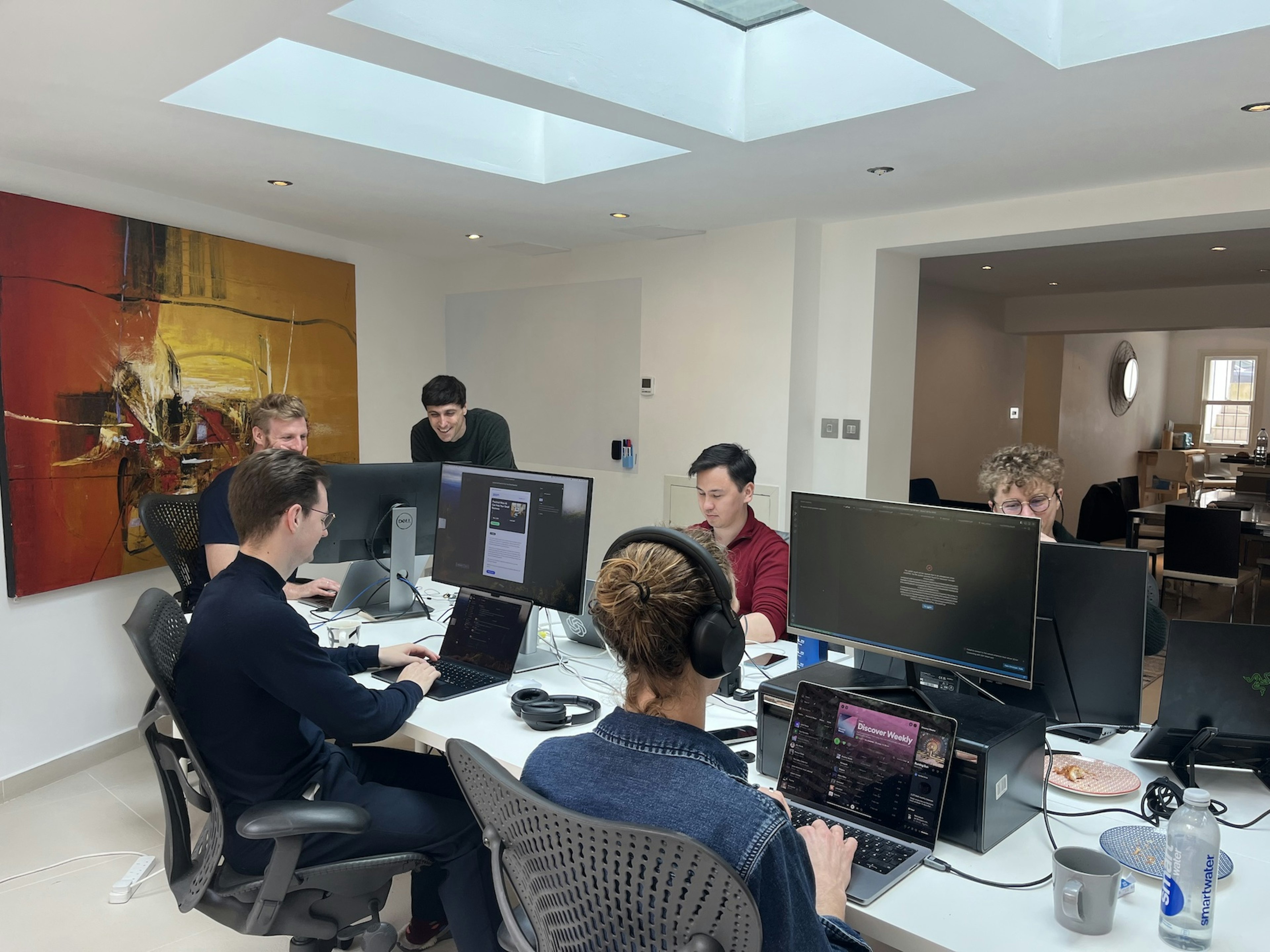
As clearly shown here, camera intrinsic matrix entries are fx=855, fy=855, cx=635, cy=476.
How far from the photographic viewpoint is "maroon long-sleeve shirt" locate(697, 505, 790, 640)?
274 centimetres

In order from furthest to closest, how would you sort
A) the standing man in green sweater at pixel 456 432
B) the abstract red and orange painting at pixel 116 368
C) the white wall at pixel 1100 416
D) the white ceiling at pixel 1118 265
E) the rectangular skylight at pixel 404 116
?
the white wall at pixel 1100 416 < the white ceiling at pixel 1118 265 < the standing man in green sweater at pixel 456 432 < the abstract red and orange painting at pixel 116 368 < the rectangular skylight at pixel 404 116

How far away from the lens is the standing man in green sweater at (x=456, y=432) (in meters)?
4.32

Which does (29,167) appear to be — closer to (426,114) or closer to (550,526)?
(426,114)

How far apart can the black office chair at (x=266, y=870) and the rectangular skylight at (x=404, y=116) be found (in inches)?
67.2

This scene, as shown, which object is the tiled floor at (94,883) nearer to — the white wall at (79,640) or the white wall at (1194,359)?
the white wall at (79,640)

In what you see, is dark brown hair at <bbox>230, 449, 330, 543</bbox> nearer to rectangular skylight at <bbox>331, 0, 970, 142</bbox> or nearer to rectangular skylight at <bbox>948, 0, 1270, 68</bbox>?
rectangular skylight at <bbox>331, 0, 970, 142</bbox>

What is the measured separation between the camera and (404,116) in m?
3.28

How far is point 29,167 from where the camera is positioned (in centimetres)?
358

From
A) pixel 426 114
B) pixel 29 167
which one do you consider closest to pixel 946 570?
pixel 426 114

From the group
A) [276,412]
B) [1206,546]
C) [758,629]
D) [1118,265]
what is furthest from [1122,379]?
[276,412]

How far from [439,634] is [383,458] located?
302cm

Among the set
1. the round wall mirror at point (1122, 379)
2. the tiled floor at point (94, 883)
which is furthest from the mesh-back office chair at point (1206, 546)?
the round wall mirror at point (1122, 379)

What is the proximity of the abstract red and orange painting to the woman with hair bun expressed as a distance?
10.9 ft

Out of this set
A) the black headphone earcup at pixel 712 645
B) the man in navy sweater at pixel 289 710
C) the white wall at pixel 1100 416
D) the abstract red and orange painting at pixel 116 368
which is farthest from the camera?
the white wall at pixel 1100 416
